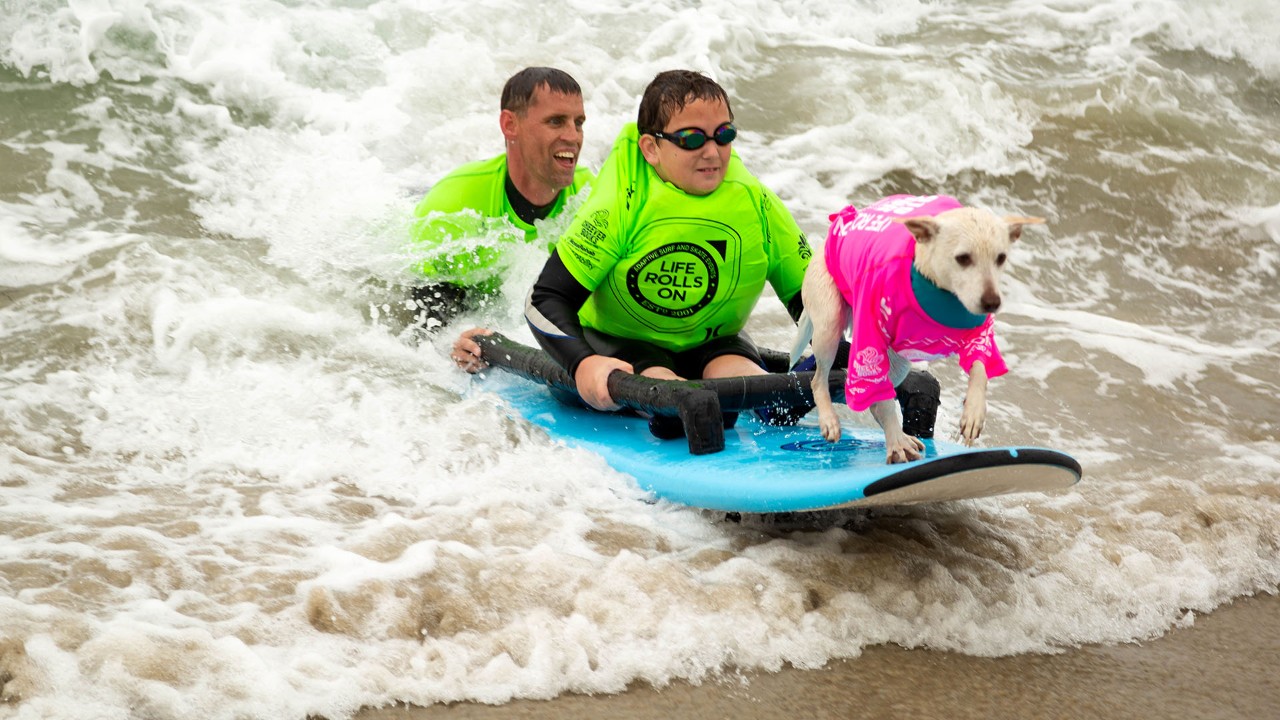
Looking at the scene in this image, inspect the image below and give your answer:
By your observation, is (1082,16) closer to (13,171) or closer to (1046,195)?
(1046,195)

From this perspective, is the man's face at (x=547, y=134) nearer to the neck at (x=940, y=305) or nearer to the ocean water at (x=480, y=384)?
the ocean water at (x=480, y=384)

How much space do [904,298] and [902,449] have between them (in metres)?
0.62

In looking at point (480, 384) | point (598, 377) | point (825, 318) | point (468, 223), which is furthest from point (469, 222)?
point (825, 318)

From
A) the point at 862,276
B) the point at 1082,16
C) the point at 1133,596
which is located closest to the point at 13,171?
the point at 862,276

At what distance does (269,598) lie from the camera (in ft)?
10.4

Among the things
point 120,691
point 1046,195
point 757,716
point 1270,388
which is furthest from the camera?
point 1046,195

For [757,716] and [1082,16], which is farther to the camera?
[1082,16]

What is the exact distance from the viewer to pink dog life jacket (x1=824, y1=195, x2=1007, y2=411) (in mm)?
3053

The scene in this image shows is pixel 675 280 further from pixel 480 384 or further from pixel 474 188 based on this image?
pixel 474 188

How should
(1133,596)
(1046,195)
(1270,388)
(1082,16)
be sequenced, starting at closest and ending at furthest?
(1133,596) → (1270,388) → (1046,195) → (1082,16)

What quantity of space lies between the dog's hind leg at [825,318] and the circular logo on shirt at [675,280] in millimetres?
658

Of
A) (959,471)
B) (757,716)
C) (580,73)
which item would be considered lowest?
(757,716)

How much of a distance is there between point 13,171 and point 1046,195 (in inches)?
280

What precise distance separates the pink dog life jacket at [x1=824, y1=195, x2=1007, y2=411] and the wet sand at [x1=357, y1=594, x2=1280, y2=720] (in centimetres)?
75
